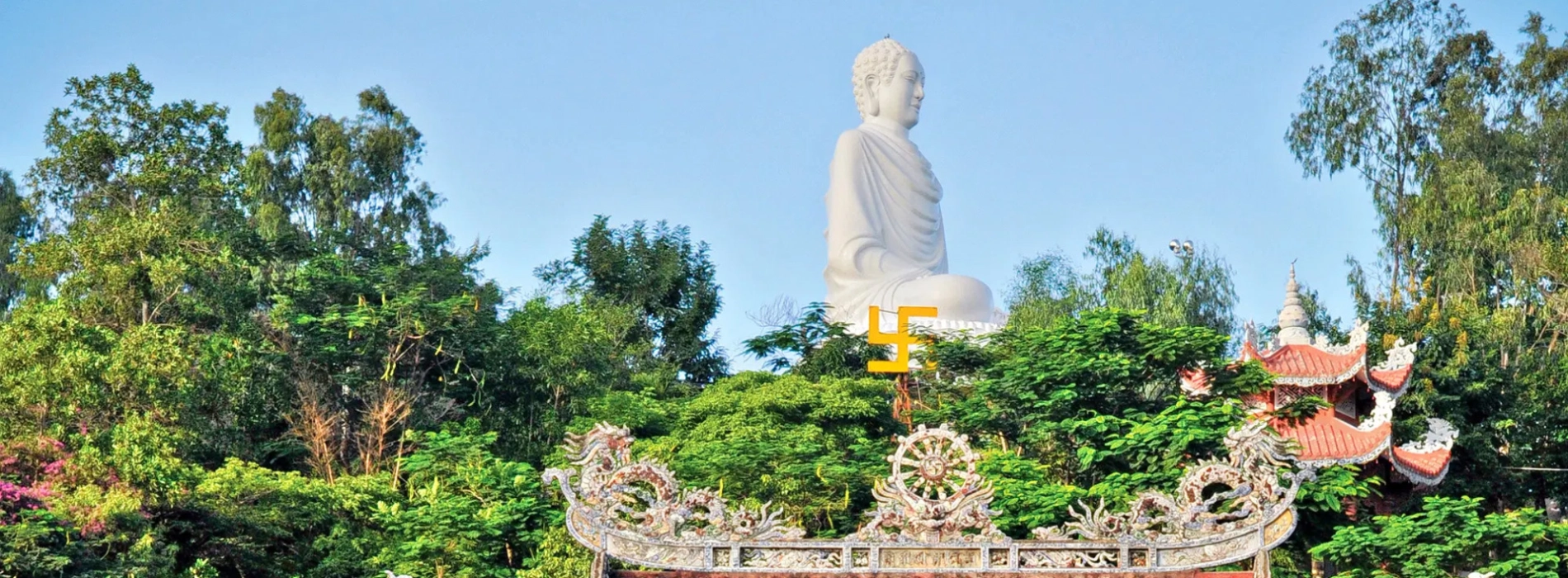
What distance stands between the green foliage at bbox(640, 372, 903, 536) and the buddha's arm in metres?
5.24

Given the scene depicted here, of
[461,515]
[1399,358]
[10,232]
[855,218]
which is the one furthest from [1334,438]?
[10,232]

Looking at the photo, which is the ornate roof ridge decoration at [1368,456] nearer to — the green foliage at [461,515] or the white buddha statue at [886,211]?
the green foliage at [461,515]

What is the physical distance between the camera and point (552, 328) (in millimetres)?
18031

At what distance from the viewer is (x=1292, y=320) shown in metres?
17.7

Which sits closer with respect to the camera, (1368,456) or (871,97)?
(1368,456)

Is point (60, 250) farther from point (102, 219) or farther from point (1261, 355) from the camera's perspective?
point (1261, 355)

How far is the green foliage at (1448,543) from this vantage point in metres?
13.5

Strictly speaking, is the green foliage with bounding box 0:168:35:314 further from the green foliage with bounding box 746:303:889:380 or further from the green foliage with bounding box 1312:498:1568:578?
the green foliage with bounding box 1312:498:1568:578

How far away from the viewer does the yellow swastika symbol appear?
18641 mm

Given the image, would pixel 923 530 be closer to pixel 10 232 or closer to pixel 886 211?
pixel 886 211

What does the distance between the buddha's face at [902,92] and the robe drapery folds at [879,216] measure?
0.68 ft

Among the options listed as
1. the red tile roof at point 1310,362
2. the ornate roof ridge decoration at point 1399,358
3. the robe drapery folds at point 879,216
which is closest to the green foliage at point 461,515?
the red tile roof at point 1310,362

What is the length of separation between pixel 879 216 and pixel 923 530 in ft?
39.6

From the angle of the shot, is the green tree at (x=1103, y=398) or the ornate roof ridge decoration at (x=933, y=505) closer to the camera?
the ornate roof ridge decoration at (x=933, y=505)
